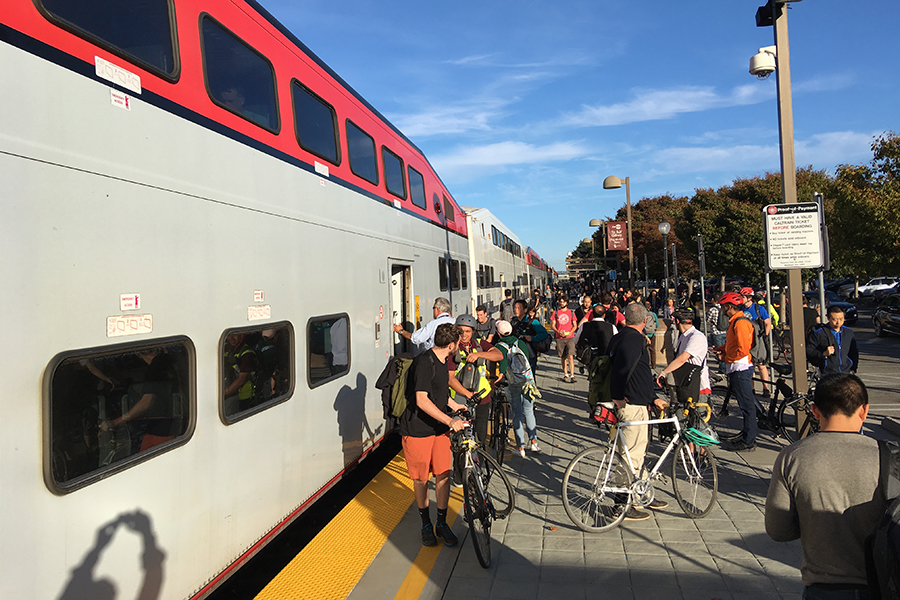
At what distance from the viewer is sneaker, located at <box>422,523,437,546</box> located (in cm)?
484

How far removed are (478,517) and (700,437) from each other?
1992 millimetres

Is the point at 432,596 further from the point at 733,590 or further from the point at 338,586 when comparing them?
the point at 733,590

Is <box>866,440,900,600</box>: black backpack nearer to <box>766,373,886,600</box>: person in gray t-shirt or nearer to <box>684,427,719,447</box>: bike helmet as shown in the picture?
<box>766,373,886,600</box>: person in gray t-shirt

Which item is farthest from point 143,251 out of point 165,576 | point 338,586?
point 338,586

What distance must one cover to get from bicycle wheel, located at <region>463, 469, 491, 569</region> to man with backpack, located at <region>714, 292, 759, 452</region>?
405 centimetres

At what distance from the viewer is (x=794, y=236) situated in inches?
256

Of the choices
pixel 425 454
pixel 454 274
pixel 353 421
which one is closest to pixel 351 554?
pixel 425 454

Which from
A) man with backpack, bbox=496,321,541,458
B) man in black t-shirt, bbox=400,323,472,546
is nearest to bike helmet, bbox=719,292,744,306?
man with backpack, bbox=496,321,541,458

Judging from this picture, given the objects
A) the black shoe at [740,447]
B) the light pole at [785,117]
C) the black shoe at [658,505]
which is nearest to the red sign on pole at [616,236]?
the black shoe at [740,447]

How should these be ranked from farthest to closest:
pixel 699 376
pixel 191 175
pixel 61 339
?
pixel 699 376, pixel 191 175, pixel 61 339

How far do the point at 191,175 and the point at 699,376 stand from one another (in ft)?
18.0

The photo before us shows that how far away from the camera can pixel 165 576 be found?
3.18m

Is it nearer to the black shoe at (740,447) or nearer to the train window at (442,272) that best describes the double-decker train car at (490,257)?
the train window at (442,272)

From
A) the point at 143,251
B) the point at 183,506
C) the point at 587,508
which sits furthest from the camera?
the point at 587,508
